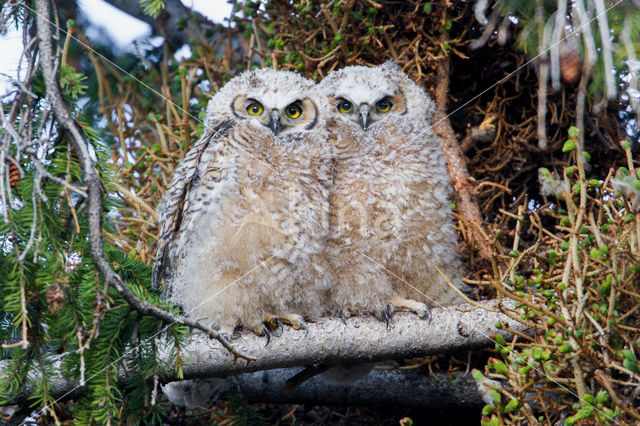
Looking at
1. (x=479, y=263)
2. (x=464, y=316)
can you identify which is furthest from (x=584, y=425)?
(x=479, y=263)

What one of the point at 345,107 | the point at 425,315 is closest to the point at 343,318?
the point at 425,315

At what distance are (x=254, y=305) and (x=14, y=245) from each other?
0.86 metres

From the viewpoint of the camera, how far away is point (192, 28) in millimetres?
3027

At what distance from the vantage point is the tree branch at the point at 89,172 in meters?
1.14

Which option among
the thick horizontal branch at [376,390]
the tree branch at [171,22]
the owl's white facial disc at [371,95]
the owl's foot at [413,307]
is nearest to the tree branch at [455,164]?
the owl's white facial disc at [371,95]

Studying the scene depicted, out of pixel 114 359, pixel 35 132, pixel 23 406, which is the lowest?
pixel 23 406

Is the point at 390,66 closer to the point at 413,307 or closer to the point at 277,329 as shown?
the point at 413,307

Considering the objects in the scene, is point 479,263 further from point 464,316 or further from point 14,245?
point 14,245

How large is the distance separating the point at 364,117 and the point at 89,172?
1.30 metres

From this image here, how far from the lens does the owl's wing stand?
2.13m

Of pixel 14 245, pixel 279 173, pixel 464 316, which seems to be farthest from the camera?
pixel 279 173

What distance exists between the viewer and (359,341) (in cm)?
187

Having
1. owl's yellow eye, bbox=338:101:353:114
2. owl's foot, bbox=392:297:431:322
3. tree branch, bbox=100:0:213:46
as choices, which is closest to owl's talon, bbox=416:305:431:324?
owl's foot, bbox=392:297:431:322

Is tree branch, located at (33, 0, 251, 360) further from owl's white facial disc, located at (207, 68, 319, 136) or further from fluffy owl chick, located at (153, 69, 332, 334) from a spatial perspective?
owl's white facial disc, located at (207, 68, 319, 136)
